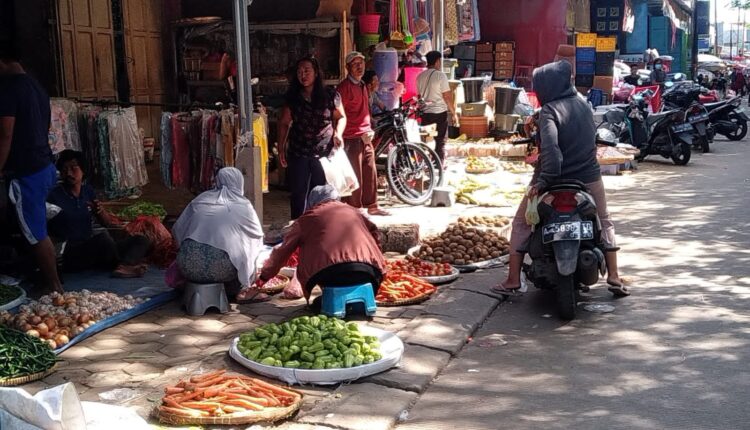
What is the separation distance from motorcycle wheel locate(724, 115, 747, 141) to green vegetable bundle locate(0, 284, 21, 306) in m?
16.5

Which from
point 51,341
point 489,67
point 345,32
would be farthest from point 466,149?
point 51,341

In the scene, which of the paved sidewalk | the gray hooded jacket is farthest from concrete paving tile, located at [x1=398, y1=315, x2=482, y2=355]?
the gray hooded jacket

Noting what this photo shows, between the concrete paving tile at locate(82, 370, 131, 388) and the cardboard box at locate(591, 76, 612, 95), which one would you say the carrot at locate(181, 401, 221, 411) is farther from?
the cardboard box at locate(591, 76, 612, 95)

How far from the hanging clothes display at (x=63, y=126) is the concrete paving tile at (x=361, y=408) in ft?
17.1

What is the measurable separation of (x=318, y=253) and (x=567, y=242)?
181cm

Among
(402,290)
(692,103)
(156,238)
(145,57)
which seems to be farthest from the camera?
(692,103)

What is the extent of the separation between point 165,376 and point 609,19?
87.9 feet

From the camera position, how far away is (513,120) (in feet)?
54.6

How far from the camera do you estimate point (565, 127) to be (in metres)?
6.14

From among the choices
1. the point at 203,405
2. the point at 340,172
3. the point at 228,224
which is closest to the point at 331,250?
the point at 228,224

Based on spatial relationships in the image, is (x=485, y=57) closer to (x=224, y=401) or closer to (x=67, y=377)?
(x=67, y=377)

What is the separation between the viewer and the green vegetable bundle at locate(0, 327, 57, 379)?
461 cm

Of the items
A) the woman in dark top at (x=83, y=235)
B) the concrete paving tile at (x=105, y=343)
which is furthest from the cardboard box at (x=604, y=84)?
the concrete paving tile at (x=105, y=343)

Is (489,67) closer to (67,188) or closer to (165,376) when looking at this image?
(67,188)
